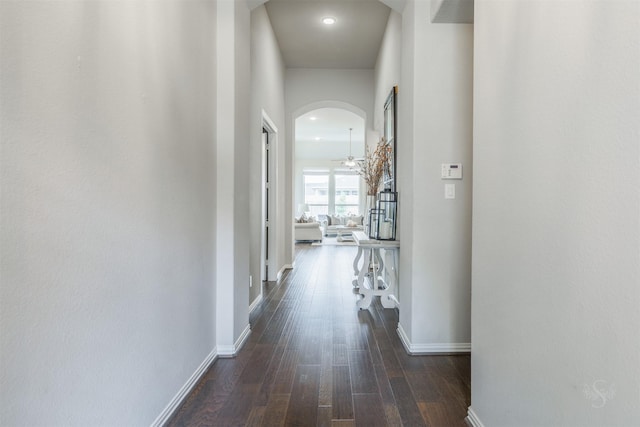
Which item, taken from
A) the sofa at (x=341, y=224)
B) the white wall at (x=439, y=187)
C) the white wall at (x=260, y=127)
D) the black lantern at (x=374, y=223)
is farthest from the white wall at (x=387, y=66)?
the sofa at (x=341, y=224)

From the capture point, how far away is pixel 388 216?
3617 millimetres

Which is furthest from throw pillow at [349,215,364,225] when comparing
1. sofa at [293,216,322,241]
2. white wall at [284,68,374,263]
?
white wall at [284,68,374,263]

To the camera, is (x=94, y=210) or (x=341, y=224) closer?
(x=94, y=210)

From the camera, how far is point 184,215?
1915 mm

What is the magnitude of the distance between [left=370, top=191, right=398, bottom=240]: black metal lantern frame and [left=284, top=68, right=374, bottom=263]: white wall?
7.60 ft

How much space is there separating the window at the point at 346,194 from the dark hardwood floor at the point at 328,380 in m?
9.63

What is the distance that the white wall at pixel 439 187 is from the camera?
8.27ft

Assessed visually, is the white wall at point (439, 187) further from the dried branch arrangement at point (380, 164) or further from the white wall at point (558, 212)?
the dried branch arrangement at point (380, 164)

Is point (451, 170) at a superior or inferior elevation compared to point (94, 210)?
superior

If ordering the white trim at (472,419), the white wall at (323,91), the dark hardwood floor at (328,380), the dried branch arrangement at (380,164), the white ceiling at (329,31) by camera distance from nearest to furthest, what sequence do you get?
the white trim at (472,419) < the dark hardwood floor at (328,380) < the white ceiling at (329,31) < the dried branch arrangement at (380,164) < the white wall at (323,91)

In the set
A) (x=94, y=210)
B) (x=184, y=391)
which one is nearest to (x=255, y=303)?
(x=184, y=391)

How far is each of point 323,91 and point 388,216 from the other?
296 cm

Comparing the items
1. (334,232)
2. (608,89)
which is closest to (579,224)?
(608,89)

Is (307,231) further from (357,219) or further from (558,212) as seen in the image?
(558,212)
